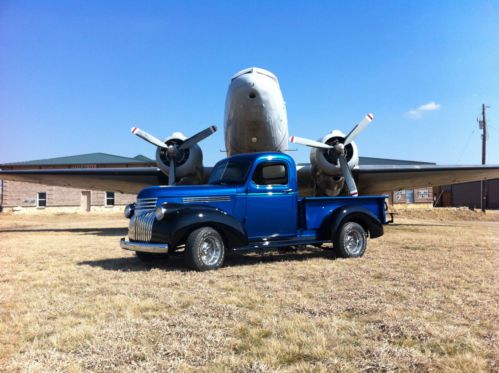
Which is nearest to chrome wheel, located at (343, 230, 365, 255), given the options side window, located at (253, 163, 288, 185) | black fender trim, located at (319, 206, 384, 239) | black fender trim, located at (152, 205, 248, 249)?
black fender trim, located at (319, 206, 384, 239)

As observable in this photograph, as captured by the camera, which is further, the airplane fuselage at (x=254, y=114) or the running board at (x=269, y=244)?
the airplane fuselage at (x=254, y=114)

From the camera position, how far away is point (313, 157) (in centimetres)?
1494

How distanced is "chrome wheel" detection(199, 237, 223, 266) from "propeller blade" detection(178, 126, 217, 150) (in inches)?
305

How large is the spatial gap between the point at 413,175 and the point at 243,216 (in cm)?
1275

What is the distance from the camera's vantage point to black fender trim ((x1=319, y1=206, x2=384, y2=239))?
810 cm

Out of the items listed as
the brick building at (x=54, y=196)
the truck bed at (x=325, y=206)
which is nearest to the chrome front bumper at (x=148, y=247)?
the truck bed at (x=325, y=206)

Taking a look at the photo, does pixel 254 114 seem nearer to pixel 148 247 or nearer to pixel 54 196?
pixel 148 247

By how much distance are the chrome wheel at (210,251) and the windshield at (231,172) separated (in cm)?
120

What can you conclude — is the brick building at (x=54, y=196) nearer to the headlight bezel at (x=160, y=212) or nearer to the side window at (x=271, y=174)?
the side window at (x=271, y=174)

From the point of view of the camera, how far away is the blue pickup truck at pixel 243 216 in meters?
6.77

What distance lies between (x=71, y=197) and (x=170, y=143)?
28.2 metres

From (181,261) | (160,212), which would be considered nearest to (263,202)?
(160,212)

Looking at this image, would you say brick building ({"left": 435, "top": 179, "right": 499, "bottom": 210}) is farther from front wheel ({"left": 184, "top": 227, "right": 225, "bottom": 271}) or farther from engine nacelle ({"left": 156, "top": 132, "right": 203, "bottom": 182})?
front wheel ({"left": 184, "top": 227, "right": 225, "bottom": 271})

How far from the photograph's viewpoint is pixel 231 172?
7.85 m
